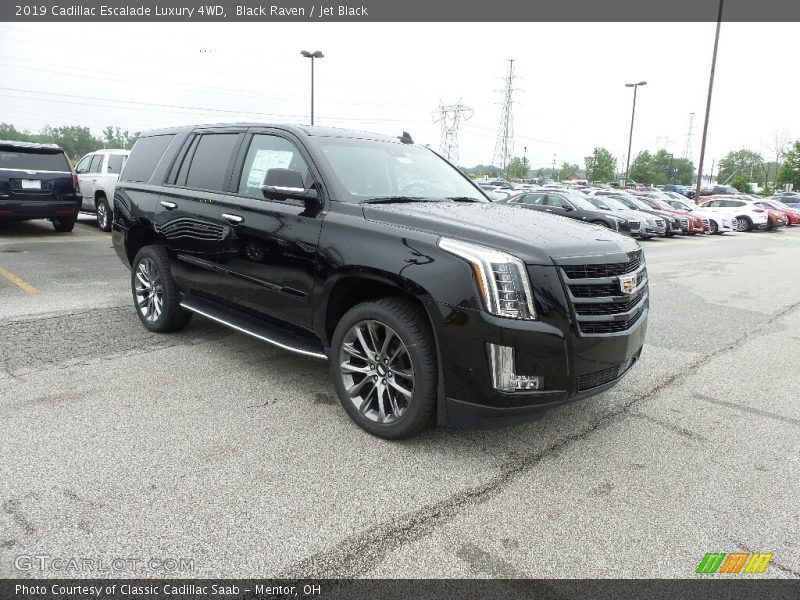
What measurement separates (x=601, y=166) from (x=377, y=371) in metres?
117

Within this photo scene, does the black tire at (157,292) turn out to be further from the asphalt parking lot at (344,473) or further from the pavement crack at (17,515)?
the pavement crack at (17,515)

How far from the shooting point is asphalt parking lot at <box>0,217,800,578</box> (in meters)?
2.42

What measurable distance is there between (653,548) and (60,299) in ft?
21.2

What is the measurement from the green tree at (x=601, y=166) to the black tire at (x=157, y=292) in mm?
112547

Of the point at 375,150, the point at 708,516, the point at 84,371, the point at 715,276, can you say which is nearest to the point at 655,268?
the point at 715,276

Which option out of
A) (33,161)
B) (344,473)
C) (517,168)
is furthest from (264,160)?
(517,168)

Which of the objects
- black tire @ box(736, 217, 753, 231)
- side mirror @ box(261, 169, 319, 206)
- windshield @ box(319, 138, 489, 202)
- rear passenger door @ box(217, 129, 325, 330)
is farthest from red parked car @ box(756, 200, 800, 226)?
side mirror @ box(261, 169, 319, 206)

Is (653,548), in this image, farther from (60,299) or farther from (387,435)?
(60,299)

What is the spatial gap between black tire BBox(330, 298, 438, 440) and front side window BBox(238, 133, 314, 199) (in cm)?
127

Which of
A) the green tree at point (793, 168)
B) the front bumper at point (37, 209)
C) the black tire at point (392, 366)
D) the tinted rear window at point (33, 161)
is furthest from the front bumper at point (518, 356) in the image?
the green tree at point (793, 168)

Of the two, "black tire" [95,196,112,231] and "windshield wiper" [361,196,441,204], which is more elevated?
"windshield wiper" [361,196,441,204]

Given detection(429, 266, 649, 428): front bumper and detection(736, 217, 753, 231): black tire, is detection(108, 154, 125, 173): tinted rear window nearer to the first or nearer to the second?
detection(429, 266, 649, 428): front bumper

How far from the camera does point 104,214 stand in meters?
13.1

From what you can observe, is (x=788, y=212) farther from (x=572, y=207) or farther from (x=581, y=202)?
(x=572, y=207)
